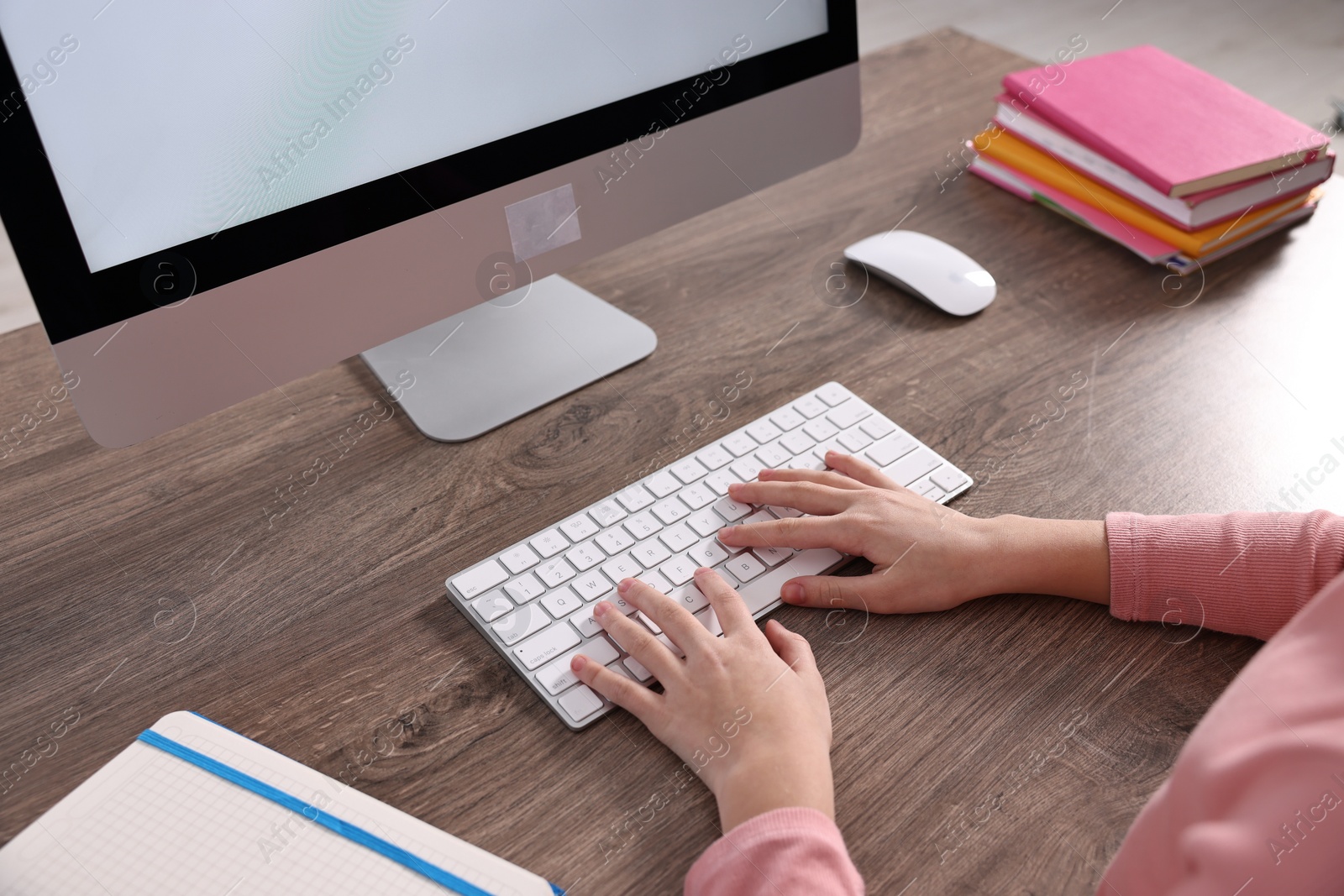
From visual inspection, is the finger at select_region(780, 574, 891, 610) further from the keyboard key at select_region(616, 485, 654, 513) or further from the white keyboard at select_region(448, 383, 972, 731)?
the keyboard key at select_region(616, 485, 654, 513)

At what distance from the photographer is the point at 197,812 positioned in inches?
21.3

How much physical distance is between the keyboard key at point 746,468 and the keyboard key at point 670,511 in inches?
2.1

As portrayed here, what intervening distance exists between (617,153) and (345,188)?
0.23 meters

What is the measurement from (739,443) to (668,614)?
7.5 inches

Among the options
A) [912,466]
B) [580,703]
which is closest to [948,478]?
[912,466]

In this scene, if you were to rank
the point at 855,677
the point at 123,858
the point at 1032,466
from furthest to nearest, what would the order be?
the point at 1032,466, the point at 855,677, the point at 123,858

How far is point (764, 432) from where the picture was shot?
0.79 metres

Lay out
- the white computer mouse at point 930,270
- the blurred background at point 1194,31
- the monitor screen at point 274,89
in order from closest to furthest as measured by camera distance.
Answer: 1. the monitor screen at point 274,89
2. the white computer mouse at point 930,270
3. the blurred background at point 1194,31

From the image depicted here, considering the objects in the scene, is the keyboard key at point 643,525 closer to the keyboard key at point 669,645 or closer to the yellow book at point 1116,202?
the keyboard key at point 669,645

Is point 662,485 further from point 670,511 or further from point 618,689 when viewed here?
point 618,689

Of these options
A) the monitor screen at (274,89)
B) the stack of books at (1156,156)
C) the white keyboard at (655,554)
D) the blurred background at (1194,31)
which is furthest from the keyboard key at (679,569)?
the blurred background at (1194,31)

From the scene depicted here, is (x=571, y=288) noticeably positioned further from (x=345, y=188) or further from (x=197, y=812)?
(x=197, y=812)

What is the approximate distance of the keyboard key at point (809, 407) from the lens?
32.0 inches

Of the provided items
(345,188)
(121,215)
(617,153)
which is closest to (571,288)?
(617,153)
